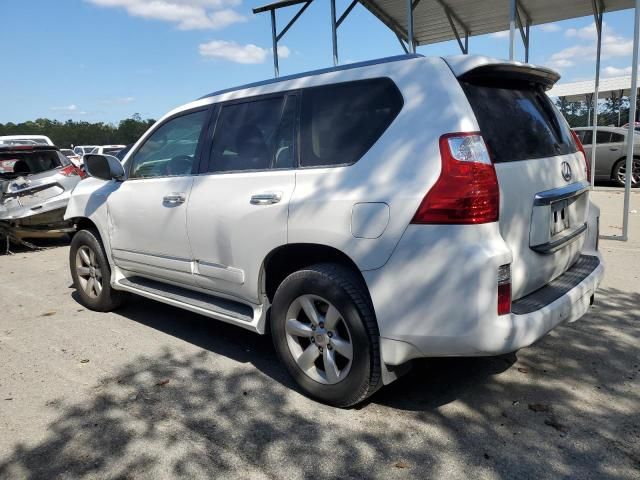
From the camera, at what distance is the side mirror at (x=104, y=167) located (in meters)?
4.44

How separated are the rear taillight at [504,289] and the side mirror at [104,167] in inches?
127

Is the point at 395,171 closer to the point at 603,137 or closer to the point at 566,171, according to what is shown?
the point at 566,171

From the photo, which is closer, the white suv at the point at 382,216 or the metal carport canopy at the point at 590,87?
the white suv at the point at 382,216

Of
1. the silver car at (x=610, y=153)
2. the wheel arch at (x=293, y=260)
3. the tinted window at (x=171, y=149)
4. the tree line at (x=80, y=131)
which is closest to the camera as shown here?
the wheel arch at (x=293, y=260)

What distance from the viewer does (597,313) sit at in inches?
179

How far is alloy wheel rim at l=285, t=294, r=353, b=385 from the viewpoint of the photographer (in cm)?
303

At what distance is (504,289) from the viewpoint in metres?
2.58

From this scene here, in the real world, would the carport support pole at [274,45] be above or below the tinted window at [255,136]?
above

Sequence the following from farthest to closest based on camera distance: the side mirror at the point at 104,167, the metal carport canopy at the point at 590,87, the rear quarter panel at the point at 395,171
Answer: the metal carport canopy at the point at 590,87 < the side mirror at the point at 104,167 < the rear quarter panel at the point at 395,171

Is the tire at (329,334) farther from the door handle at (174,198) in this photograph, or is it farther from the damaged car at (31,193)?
the damaged car at (31,193)

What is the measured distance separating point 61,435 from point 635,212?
32.0 feet

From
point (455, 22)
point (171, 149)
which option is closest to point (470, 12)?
point (455, 22)

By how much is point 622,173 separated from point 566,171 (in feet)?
38.7

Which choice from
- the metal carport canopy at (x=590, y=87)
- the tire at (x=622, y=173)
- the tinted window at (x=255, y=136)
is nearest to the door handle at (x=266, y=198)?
the tinted window at (x=255, y=136)
